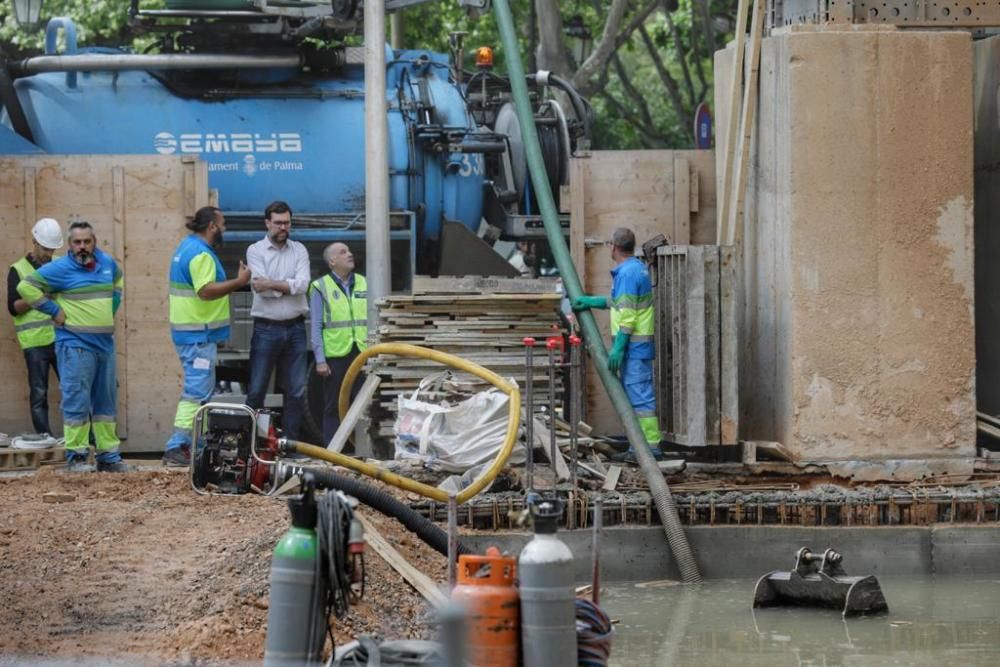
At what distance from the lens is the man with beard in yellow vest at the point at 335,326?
1630 cm

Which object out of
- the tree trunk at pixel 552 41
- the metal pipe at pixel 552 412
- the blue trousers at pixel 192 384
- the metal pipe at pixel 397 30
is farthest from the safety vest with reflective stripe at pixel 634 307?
the tree trunk at pixel 552 41

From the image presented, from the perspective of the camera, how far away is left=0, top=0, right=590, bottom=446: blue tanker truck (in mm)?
18156

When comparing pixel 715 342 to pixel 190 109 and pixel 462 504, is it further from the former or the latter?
pixel 190 109

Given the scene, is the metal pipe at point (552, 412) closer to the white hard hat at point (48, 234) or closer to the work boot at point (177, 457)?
the work boot at point (177, 457)

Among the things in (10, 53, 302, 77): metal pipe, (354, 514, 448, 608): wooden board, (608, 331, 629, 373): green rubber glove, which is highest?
(10, 53, 302, 77): metal pipe

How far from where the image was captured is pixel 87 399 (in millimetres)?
14922

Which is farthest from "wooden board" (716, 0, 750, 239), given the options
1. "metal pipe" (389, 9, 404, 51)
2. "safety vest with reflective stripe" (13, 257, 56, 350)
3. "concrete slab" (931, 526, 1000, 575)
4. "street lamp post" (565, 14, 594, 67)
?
"metal pipe" (389, 9, 404, 51)

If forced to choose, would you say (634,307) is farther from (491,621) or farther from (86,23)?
(86,23)

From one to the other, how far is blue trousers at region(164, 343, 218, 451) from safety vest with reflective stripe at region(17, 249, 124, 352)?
26.3 inches

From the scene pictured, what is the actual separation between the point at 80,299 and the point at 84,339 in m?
0.34

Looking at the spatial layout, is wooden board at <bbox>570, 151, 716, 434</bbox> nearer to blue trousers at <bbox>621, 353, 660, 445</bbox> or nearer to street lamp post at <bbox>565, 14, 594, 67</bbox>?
blue trousers at <bbox>621, 353, 660, 445</bbox>

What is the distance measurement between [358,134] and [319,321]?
9.30 feet

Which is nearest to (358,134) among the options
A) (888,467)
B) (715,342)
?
(715,342)

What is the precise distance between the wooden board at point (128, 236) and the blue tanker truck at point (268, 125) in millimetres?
1325
